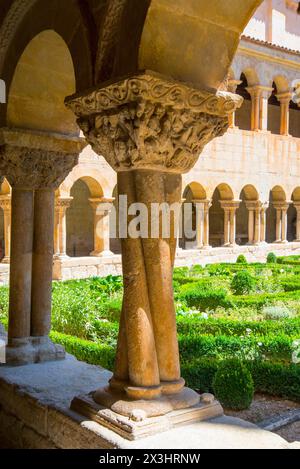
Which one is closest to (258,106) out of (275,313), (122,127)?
(275,313)

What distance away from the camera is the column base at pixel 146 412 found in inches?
119

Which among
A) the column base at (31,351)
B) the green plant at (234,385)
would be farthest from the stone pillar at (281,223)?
the column base at (31,351)

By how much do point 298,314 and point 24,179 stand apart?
6237 millimetres

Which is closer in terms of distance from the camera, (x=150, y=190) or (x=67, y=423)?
(x=150, y=190)

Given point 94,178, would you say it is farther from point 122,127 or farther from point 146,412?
point 146,412

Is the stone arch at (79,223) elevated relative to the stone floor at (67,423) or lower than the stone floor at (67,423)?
elevated

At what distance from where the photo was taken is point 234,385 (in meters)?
5.39

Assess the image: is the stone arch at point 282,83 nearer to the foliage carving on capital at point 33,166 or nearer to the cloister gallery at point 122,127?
the cloister gallery at point 122,127

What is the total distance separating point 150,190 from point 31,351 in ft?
7.28

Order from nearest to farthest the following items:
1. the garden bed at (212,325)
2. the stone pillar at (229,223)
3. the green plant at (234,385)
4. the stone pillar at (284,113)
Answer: the green plant at (234,385), the garden bed at (212,325), the stone pillar at (229,223), the stone pillar at (284,113)

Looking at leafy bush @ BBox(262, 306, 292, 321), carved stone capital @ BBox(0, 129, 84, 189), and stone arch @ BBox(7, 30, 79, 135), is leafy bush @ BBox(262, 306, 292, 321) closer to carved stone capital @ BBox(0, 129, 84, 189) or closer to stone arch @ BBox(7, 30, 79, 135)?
carved stone capital @ BBox(0, 129, 84, 189)

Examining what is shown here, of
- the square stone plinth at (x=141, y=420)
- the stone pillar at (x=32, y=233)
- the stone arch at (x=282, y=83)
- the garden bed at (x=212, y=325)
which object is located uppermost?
the stone arch at (x=282, y=83)

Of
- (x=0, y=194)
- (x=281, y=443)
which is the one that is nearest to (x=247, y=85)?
(x=0, y=194)

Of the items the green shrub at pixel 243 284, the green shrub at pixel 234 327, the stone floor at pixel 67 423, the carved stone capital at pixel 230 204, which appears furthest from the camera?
the carved stone capital at pixel 230 204
